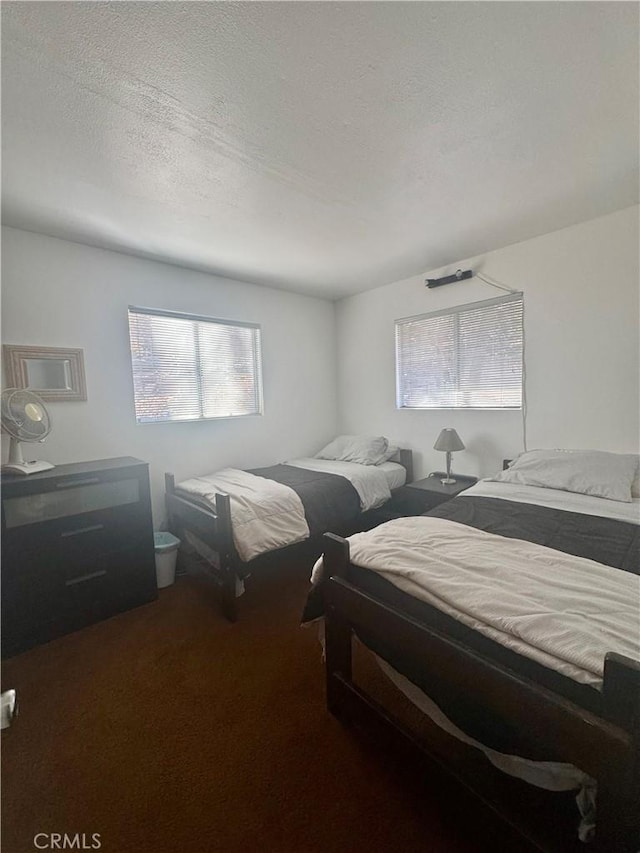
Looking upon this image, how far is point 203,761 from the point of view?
1.33 meters

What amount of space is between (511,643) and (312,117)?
2012mm

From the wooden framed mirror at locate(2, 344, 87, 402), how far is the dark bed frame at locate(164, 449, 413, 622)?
1086 millimetres

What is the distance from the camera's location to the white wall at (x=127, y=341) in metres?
2.39

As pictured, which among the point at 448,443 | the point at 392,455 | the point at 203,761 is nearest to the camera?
the point at 203,761

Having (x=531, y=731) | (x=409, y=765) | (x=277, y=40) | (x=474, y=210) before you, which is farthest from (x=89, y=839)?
(x=474, y=210)

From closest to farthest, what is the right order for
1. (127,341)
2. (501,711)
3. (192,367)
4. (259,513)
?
(501,711) → (259,513) → (127,341) → (192,367)

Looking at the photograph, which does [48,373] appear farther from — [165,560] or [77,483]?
[165,560]

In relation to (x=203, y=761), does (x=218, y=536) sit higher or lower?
higher

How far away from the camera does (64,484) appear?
6.94ft

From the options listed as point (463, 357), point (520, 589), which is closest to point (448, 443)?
point (463, 357)

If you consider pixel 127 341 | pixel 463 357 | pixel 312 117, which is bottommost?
pixel 463 357

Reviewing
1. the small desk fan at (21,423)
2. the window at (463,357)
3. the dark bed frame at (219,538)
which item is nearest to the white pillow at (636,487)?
the window at (463,357)

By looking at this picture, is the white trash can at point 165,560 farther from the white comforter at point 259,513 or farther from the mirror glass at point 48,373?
the mirror glass at point 48,373

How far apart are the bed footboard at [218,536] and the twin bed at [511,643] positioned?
31.3 inches
